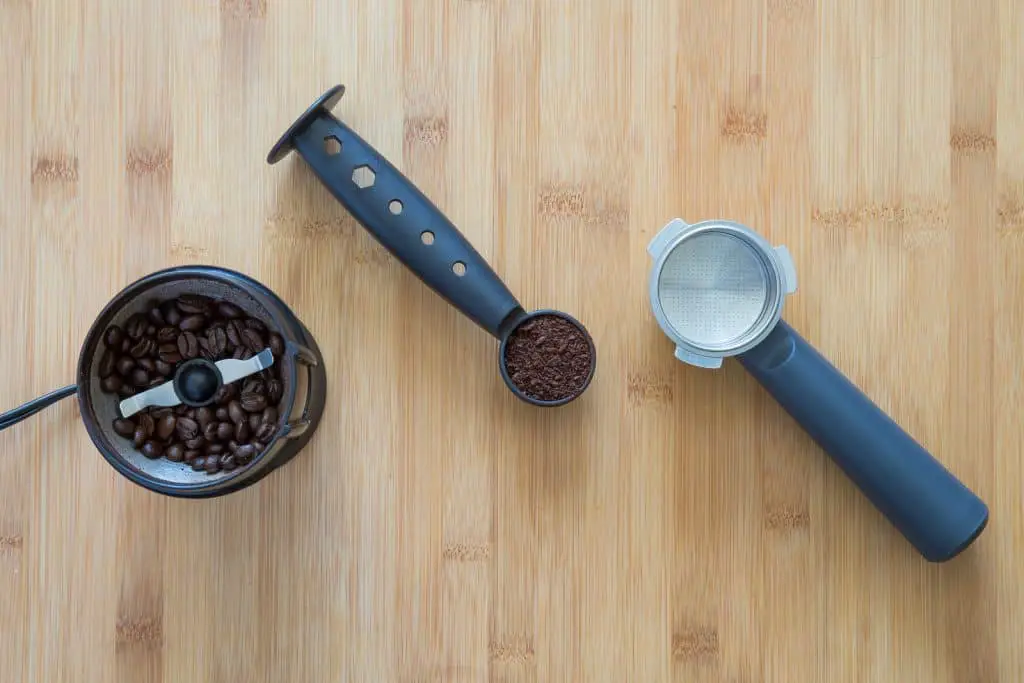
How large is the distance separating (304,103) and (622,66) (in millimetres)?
328

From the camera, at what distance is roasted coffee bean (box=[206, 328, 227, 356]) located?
27.5 inches

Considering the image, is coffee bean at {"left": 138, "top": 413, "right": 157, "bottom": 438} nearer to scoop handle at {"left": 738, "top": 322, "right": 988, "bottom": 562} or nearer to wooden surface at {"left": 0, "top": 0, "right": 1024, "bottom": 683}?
wooden surface at {"left": 0, "top": 0, "right": 1024, "bottom": 683}

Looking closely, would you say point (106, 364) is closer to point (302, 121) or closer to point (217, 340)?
point (217, 340)

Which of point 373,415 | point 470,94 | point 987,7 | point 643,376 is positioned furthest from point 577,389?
point 987,7

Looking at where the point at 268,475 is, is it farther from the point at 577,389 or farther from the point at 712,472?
the point at 712,472

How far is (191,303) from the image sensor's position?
70 centimetres

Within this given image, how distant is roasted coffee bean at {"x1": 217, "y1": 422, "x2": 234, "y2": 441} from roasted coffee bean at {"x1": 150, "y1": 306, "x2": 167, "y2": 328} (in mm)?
109

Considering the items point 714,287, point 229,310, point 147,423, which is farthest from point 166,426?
point 714,287

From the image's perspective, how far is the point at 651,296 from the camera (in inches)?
27.9

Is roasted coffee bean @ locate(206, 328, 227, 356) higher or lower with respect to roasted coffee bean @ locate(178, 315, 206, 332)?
lower

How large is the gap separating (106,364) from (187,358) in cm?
7

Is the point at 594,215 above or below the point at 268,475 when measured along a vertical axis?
above

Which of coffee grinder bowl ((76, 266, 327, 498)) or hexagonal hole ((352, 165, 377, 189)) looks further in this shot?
hexagonal hole ((352, 165, 377, 189))

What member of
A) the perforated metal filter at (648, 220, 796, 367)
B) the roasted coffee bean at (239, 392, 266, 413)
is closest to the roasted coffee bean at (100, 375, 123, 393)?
the roasted coffee bean at (239, 392, 266, 413)
